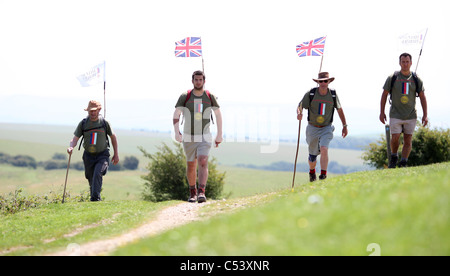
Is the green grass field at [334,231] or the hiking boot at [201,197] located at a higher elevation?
the green grass field at [334,231]

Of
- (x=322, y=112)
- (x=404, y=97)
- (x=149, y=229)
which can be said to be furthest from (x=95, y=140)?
(x=404, y=97)

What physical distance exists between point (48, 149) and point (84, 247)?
601 ft

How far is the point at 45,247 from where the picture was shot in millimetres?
9281

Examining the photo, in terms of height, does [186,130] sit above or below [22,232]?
above

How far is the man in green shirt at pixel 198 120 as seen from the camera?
13.4 metres

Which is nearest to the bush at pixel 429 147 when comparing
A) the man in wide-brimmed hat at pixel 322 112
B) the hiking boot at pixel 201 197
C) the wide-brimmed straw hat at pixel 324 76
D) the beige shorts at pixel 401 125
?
the beige shorts at pixel 401 125

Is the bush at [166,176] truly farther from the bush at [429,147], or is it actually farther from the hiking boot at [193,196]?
the hiking boot at [193,196]

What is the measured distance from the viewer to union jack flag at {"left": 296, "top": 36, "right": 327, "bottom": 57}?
16109mm

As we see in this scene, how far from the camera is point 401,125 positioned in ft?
52.4

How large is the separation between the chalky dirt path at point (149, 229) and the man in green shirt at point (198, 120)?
127 centimetres
